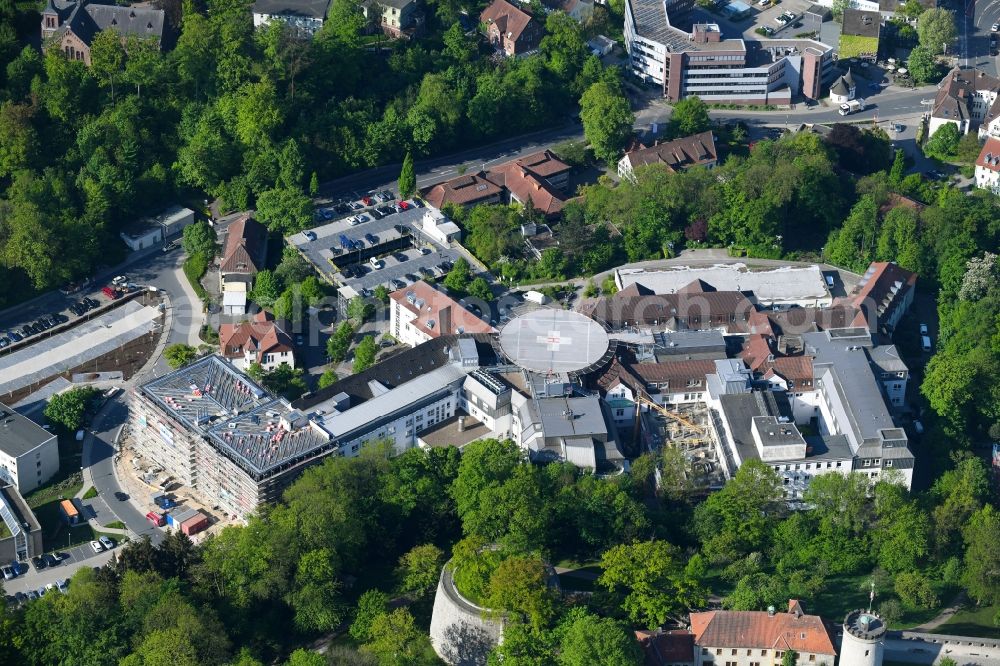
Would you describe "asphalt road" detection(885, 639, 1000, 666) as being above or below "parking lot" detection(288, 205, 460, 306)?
below

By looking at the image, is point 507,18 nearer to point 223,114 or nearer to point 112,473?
point 223,114

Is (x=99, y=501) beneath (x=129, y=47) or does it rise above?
beneath

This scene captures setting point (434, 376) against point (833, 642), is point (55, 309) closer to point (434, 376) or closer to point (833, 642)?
point (434, 376)

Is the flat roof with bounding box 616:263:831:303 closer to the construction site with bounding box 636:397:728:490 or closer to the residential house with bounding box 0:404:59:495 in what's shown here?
the construction site with bounding box 636:397:728:490

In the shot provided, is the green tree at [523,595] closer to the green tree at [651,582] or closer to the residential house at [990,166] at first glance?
the green tree at [651,582]

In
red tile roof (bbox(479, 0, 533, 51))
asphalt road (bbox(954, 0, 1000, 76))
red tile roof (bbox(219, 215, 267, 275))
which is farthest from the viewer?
asphalt road (bbox(954, 0, 1000, 76))

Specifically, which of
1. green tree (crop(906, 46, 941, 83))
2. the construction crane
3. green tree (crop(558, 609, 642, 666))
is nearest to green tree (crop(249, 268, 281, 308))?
the construction crane

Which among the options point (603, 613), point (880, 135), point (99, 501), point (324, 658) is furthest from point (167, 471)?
point (880, 135)
